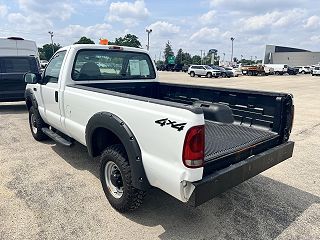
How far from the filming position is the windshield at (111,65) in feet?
15.1

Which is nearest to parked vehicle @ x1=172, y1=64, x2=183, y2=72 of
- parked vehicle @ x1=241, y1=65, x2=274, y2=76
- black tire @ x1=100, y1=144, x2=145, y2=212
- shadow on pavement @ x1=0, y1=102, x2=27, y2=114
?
parked vehicle @ x1=241, y1=65, x2=274, y2=76

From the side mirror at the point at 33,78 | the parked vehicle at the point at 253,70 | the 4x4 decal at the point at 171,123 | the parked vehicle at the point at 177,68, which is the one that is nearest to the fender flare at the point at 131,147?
the 4x4 decal at the point at 171,123

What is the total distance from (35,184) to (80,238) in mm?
1589

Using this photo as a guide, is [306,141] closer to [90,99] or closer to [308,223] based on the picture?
[308,223]

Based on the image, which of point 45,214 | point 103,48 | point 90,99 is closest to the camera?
point 45,214

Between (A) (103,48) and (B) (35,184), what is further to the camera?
(A) (103,48)

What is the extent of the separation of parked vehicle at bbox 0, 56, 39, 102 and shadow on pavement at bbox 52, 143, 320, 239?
7757mm

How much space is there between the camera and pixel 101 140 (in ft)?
12.3

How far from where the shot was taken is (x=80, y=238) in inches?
115

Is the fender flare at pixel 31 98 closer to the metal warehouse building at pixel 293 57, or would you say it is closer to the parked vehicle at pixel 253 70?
the parked vehicle at pixel 253 70

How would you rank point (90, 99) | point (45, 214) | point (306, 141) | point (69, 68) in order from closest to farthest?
point (45, 214), point (90, 99), point (69, 68), point (306, 141)

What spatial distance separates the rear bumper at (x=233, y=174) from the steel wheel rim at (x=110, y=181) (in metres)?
1.26

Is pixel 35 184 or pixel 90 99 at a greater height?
pixel 90 99

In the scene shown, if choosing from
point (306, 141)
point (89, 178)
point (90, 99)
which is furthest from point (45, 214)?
point (306, 141)
